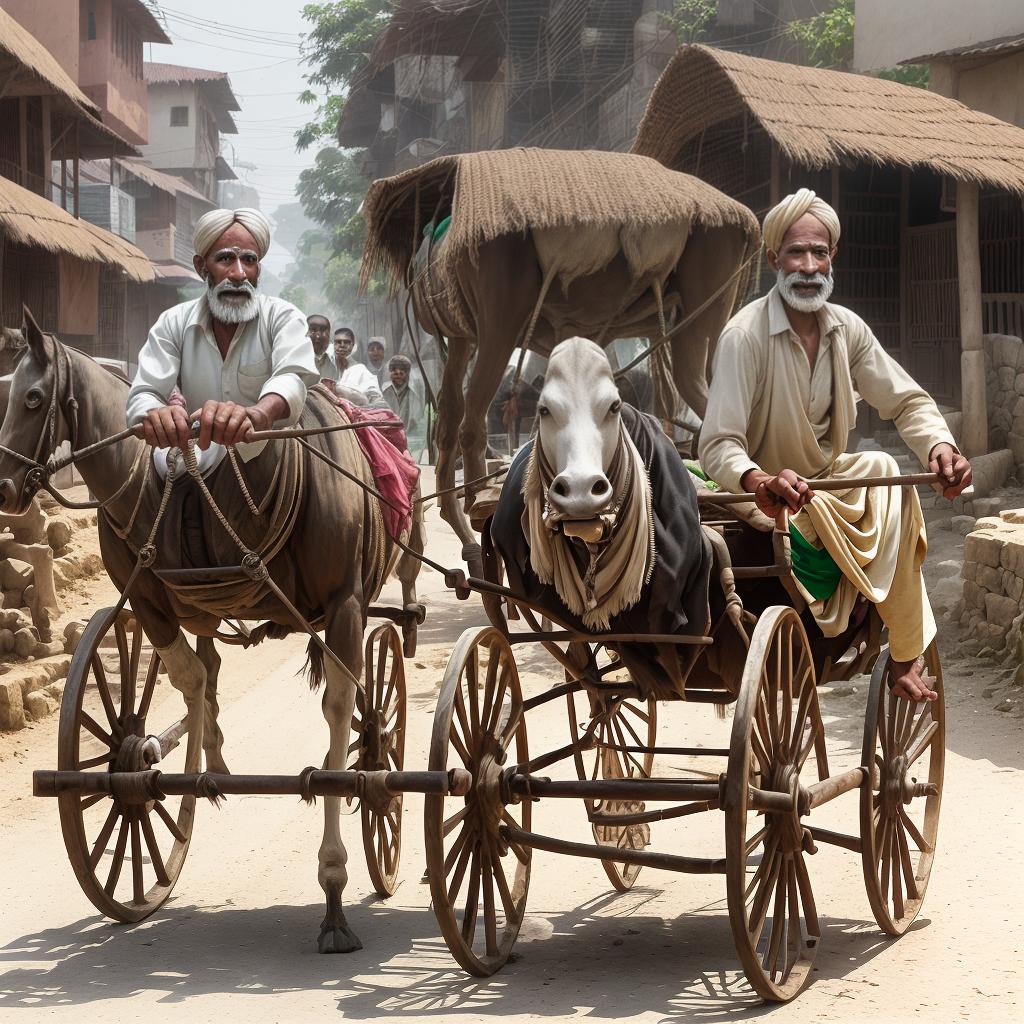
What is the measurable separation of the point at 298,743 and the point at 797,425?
4835mm

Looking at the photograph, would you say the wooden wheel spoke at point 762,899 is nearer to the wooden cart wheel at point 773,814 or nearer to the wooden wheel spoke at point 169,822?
the wooden cart wheel at point 773,814

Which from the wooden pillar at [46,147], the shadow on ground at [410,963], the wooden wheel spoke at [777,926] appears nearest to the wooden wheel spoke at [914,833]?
the shadow on ground at [410,963]

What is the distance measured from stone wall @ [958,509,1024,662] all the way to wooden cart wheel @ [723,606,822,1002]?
202 inches

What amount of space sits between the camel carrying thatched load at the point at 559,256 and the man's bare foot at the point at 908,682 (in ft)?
15.0

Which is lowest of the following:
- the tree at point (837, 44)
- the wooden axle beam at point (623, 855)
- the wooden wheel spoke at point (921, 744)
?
the wooden axle beam at point (623, 855)

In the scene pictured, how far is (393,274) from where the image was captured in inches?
456

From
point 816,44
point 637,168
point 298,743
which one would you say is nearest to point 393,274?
point 637,168

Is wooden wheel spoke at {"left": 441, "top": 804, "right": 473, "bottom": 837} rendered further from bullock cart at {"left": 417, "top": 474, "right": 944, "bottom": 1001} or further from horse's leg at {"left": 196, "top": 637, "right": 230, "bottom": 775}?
horse's leg at {"left": 196, "top": 637, "right": 230, "bottom": 775}

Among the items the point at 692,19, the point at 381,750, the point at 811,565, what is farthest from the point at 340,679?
the point at 692,19

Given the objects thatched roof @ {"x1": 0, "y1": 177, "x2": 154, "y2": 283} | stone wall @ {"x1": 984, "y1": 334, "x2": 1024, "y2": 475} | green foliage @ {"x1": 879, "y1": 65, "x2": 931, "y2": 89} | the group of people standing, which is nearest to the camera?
the group of people standing

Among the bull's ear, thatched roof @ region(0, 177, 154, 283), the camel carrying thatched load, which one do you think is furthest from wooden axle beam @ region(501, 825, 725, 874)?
thatched roof @ region(0, 177, 154, 283)

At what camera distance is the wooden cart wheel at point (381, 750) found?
232 inches

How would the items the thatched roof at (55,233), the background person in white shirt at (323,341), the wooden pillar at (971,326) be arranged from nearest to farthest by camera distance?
the background person in white shirt at (323,341)
the wooden pillar at (971,326)
the thatched roof at (55,233)

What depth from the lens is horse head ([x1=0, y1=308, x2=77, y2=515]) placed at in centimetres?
561
